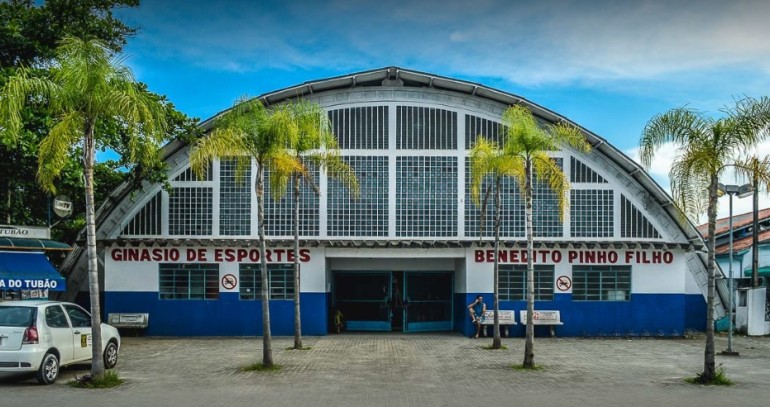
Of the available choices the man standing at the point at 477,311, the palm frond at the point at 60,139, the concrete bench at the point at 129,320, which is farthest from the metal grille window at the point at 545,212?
the palm frond at the point at 60,139

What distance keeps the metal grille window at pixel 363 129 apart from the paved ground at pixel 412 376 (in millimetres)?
6935

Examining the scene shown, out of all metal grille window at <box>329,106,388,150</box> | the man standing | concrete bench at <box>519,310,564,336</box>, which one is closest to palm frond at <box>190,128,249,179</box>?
metal grille window at <box>329,106,388,150</box>

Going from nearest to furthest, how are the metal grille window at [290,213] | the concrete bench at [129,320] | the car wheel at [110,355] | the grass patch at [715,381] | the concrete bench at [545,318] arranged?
the grass patch at [715,381] < the car wheel at [110,355] < the concrete bench at [129,320] < the concrete bench at [545,318] < the metal grille window at [290,213]

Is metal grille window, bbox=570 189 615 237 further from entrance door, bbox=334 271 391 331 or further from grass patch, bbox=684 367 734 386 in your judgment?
grass patch, bbox=684 367 734 386

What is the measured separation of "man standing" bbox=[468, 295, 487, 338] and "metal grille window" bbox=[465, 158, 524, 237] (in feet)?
8.41

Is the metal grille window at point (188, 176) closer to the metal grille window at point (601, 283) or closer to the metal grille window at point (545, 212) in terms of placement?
the metal grille window at point (545, 212)

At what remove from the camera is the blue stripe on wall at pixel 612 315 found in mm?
27312

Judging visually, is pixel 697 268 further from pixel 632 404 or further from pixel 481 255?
pixel 632 404

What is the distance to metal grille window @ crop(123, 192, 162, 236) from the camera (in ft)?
90.0

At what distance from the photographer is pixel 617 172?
92.0ft

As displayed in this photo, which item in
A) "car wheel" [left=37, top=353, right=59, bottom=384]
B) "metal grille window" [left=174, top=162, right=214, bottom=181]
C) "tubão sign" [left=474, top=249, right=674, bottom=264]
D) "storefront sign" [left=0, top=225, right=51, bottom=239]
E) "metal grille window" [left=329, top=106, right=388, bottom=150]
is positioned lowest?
"car wheel" [left=37, top=353, right=59, bottom=384]

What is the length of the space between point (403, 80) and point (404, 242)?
595 cm

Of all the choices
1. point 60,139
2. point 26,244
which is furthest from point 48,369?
point 26,244

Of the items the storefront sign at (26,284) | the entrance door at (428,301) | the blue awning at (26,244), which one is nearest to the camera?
the storefront sign at (26,284)
